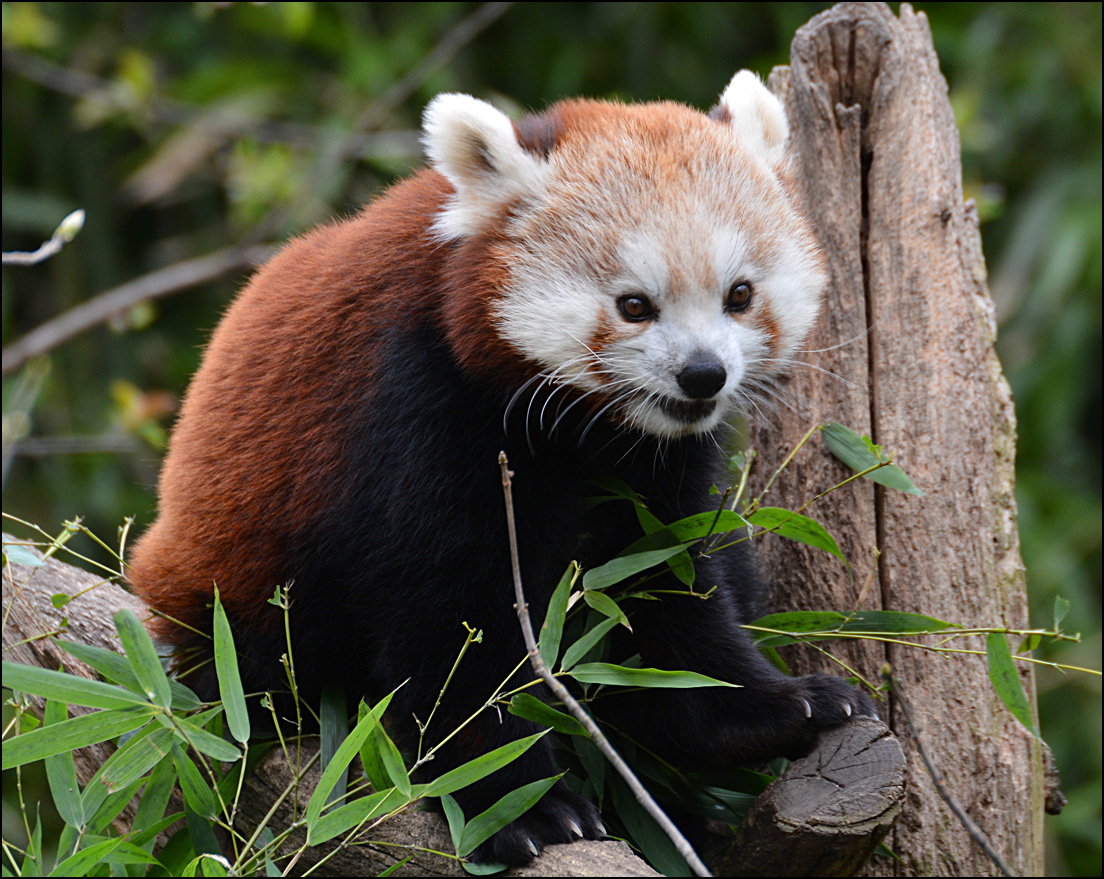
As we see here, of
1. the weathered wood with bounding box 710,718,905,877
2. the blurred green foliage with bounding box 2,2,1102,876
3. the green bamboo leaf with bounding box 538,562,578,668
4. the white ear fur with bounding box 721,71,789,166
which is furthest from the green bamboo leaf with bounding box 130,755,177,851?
the blurred green foliage with bounding box 2,2,1102,876

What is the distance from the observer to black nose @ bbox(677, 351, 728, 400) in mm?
1854

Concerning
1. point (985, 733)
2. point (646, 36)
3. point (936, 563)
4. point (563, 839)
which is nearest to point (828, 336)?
point (936, 563)

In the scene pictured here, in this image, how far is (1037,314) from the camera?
485 cm

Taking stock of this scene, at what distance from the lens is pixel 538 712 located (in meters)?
1.85

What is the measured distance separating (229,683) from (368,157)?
141 inches

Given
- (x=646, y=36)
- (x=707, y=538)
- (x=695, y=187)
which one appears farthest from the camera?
(x=646, y=36)

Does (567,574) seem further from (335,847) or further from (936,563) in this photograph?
(936,563)

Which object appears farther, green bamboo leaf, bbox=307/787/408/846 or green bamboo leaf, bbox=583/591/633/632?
green bamboo leaf, bbox=583/591/633/632

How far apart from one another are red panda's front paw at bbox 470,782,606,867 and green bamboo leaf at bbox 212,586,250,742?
49 cm

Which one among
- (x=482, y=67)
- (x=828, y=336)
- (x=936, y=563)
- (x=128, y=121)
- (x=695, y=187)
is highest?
(x=482, y=67)

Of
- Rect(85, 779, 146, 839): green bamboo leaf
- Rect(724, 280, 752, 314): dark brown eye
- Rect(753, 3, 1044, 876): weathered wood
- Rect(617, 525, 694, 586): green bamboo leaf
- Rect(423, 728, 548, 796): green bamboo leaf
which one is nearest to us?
Rect(423, 728, 548, 796): green bamboo leaf

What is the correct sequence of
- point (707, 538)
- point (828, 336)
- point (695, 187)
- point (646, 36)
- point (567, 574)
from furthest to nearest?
point (646, 36), point (828, 336), point (707, 538), point (695, 187), point (567, 574)

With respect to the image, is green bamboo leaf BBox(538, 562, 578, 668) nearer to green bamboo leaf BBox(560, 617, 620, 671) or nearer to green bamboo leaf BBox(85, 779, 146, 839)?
green bamboo leaf BBox(560, 617, 620, 671)

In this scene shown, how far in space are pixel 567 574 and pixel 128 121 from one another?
3.96 metres
